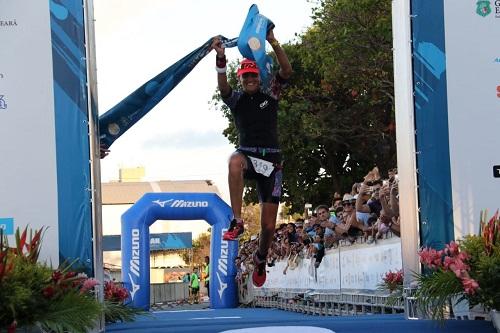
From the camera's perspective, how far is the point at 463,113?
20.5 feet

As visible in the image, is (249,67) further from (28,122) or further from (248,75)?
(28,122)

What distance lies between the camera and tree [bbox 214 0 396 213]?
19.7 m

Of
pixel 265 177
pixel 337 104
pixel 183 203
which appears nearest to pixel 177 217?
pixel 183 203

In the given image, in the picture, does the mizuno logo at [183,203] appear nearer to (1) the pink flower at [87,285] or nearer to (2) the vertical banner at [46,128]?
(2) the vertical banner at [46,128]

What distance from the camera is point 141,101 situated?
23.1 feet

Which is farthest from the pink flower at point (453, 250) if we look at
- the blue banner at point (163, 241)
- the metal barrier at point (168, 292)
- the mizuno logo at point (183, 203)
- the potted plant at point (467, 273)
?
the blue banner at point (163, 241)

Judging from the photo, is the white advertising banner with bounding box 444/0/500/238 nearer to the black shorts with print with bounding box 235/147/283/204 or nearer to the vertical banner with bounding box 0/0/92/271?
the black shorts with print with bounding box 235/147/283/204

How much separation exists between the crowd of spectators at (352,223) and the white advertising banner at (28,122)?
4.43 meters

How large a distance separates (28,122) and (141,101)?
Result: 1.36 m

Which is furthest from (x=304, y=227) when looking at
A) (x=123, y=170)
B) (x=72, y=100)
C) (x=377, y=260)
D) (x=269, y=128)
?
(x=123, y=170)

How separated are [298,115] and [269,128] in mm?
16689

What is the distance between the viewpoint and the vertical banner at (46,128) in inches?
229

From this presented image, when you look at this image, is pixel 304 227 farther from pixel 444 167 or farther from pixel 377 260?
pixel 444 167

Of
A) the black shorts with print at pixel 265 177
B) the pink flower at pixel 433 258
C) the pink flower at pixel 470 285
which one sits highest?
the black shorts with print at pixel 265 177
